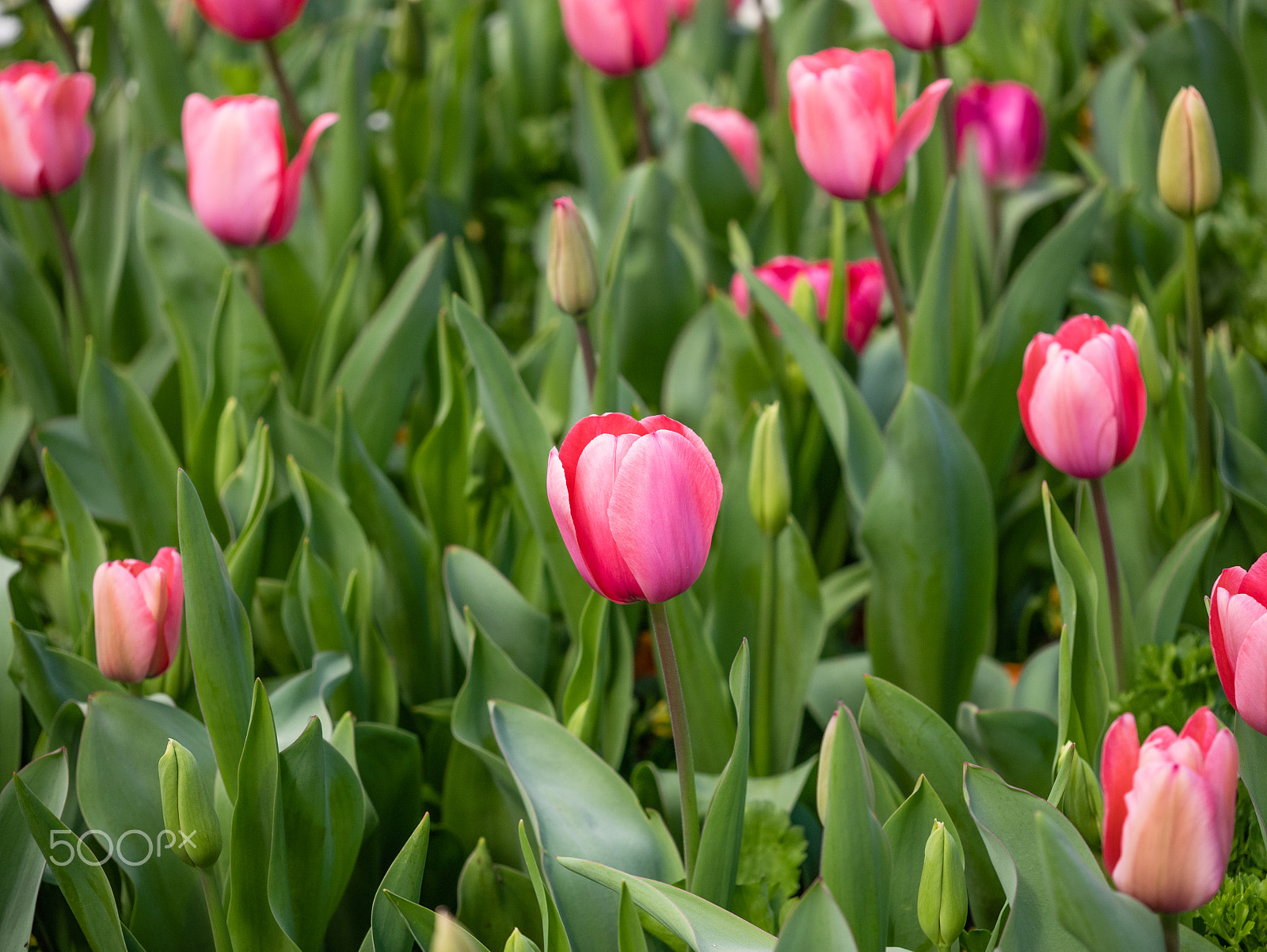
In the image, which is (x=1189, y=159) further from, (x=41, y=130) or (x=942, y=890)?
(x=41, y=130)

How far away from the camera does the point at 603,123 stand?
63.1 inches

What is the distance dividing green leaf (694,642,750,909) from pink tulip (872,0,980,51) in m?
0.70

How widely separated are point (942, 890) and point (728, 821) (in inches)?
5.1

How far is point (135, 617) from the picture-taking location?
81 cm

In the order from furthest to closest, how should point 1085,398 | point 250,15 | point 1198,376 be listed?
point 250,15 → point 1198,376 → point 1085,398

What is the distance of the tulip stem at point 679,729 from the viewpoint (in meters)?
0.66

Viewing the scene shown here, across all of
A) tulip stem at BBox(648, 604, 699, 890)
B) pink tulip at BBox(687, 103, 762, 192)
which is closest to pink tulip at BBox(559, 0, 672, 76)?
pink tulip at BBox(687, 103, 762, 192)

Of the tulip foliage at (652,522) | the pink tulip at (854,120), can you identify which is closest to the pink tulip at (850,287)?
the tulip foliage at (652,522)

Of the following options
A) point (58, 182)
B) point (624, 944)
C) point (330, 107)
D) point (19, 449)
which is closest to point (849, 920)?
point (624, 944)

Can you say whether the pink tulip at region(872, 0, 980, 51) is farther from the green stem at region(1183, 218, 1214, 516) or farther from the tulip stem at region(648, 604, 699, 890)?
the tulip stem at region(648, 604, 699, 890)

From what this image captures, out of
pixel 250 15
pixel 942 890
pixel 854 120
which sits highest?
pixel 250 15


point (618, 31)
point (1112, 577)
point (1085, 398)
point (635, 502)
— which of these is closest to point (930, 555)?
point (1112, 577)

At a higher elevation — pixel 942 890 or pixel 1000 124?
pixel 1000 124

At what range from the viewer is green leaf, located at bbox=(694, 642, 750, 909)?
2.19 feet
